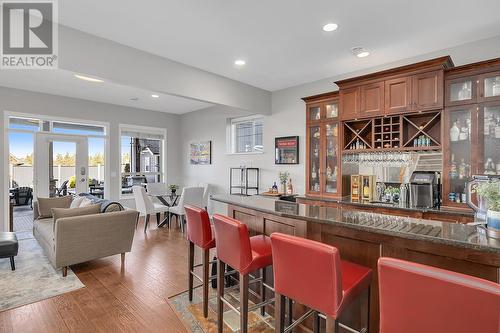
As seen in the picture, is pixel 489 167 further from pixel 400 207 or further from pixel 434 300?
pixel 434 300

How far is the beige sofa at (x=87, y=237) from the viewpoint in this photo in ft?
10.7

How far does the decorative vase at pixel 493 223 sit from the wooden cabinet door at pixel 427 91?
230 cm

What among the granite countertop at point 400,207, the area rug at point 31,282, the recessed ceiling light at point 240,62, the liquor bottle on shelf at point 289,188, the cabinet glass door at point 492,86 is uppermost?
the recessed ceiling light at point 240,62

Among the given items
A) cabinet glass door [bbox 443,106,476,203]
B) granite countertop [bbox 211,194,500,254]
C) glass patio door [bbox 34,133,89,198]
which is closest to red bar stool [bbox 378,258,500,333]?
granite countertop [bbox 211,194,500,254]

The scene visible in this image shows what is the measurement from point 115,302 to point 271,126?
4.01 meters

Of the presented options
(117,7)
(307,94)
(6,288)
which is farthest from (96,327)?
(307,94)

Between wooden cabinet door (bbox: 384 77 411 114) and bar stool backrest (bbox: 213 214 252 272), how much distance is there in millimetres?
2851

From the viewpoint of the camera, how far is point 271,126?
5535 mm

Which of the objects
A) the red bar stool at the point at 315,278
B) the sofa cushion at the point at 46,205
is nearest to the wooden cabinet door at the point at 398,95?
the red bar stool at the point at 315,278

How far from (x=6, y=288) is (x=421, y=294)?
4034 mm

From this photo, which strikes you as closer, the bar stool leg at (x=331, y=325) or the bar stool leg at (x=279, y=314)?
the bar stool leg at (x=331, y=325)

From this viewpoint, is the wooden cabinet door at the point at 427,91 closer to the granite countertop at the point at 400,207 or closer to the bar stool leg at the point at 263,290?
the granite countertop at the point at 400,207

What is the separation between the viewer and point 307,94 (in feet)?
16.3

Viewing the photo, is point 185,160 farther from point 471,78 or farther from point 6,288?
point 471,78
